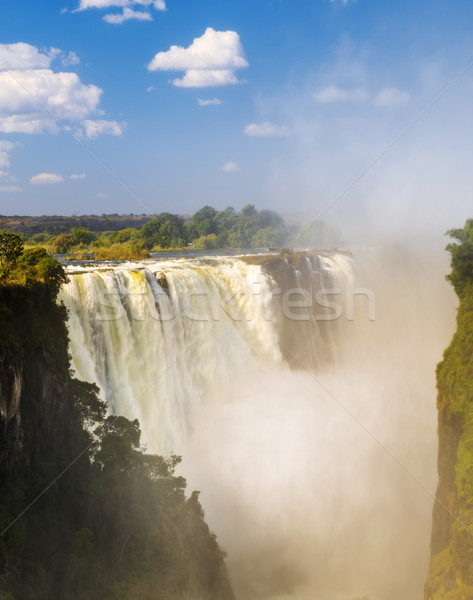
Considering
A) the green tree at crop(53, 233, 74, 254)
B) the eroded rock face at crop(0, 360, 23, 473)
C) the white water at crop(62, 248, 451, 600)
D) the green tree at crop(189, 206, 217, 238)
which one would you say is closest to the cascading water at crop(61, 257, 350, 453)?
the white water at crop(62, 248, 451, 600)

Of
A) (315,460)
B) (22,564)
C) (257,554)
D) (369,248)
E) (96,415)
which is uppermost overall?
(369,248)

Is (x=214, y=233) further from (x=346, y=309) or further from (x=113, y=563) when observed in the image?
(x=113, y=563)

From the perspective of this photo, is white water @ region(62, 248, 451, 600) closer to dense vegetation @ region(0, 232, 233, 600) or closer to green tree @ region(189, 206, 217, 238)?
dense vegetation @ region(0, 232, 233, 600)

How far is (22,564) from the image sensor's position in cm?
1335

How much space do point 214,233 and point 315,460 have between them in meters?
41.6

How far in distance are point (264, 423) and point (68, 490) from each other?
13.1m

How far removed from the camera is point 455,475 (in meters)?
17.0

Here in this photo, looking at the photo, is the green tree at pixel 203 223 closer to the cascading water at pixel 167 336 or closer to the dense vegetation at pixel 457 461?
the cascading water at pixel 167 336

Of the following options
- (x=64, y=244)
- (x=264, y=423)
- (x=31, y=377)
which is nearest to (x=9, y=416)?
(x=31, y=377)

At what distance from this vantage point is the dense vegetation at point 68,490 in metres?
14.0

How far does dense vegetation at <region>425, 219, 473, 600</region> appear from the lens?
14.9 m

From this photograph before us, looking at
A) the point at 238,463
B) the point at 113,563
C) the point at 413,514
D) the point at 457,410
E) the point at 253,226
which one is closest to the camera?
the point at 113,563

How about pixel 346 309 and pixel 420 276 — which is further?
pixel 420 276

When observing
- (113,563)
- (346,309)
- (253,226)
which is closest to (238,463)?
(113,563)
